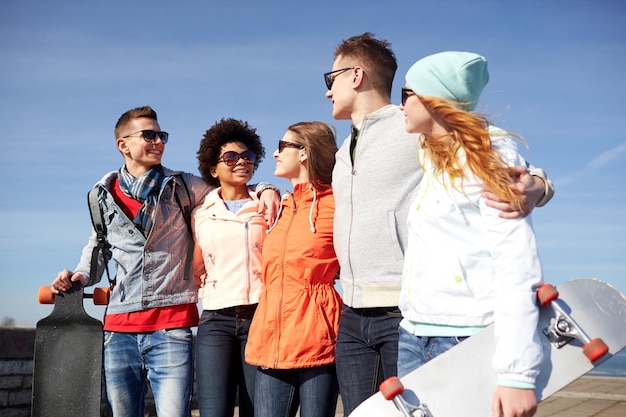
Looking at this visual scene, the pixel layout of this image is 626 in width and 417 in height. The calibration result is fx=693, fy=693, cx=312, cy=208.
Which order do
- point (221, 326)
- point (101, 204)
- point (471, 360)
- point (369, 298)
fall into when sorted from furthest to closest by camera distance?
point (101, 204) → point (221, 326) → point (369, 298) → point (471, 360)

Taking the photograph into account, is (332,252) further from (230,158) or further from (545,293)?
(545,293)

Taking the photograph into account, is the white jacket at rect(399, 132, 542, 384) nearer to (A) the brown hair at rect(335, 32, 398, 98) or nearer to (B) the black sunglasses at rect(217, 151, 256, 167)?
(A) the brown hair at rect(335, 32, 398, 98)

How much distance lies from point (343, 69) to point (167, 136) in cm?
133

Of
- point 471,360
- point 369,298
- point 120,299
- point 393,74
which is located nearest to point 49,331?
point 120,299

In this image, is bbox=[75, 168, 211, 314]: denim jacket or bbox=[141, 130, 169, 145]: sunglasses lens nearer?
bbox=[75, 168, 211, 314]: denim jacket

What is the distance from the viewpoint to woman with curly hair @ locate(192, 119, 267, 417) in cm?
364

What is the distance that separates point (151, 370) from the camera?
3678mm

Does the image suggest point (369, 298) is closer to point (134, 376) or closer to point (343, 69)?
point (343, 69)

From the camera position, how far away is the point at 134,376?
372 centimetres

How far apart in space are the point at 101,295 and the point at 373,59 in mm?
2022

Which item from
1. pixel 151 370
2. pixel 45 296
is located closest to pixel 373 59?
pixel 151 370

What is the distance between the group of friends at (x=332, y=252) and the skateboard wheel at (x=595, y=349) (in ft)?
0.97

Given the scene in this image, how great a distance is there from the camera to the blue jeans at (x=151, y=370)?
3631mm

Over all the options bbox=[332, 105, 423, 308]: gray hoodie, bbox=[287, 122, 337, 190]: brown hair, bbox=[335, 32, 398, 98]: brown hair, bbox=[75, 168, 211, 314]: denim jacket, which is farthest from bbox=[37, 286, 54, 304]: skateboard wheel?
bbox=[335, 32, 398, 98]: brown hair
